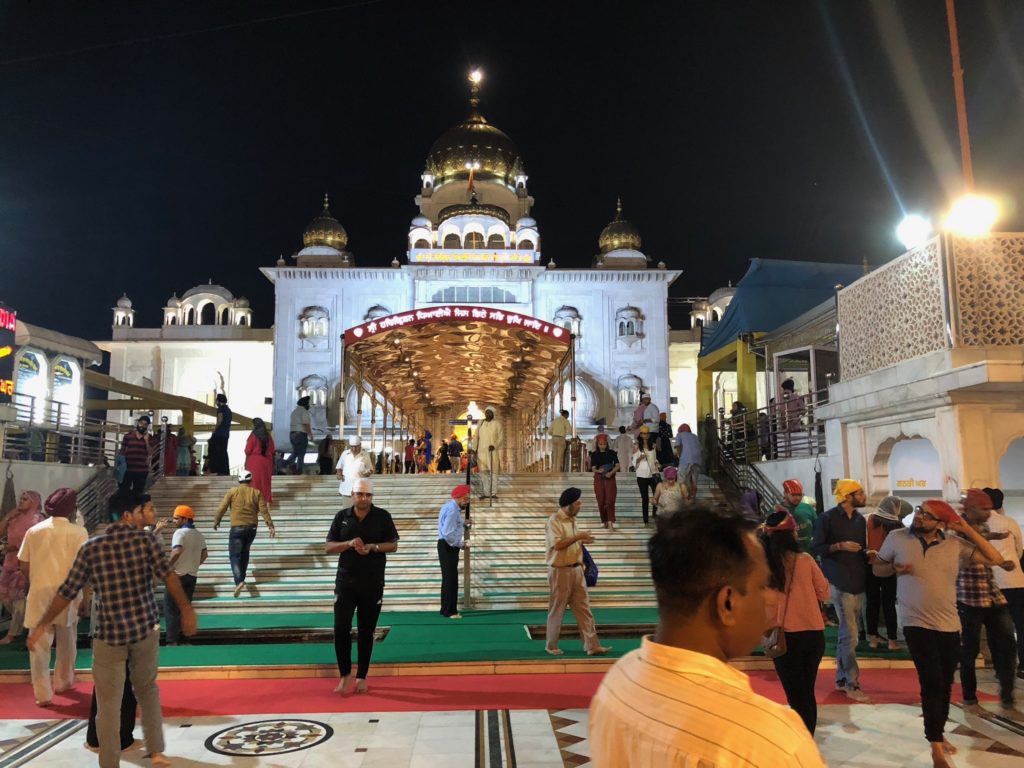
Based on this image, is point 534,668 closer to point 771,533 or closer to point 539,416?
point 771,533

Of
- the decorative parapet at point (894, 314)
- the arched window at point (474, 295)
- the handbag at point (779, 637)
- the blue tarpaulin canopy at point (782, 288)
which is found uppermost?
the arched window at point (474, 295)

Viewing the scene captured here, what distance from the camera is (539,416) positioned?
24703mm

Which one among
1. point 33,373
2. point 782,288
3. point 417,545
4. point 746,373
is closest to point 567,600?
point 417,545

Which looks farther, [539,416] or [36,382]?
[539,416]

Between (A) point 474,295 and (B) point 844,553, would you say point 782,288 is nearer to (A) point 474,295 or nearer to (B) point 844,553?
(B) point 844,553

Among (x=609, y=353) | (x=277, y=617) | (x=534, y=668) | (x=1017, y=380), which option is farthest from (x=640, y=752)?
(x=609, y=353)

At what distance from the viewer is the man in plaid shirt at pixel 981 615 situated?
5715 mm

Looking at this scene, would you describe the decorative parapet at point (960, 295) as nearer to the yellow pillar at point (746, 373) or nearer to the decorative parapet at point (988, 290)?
the decorative parapet at point (988, 290)

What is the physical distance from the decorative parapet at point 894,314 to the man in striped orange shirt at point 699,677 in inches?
303

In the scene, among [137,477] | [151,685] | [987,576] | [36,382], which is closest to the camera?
[151,685]

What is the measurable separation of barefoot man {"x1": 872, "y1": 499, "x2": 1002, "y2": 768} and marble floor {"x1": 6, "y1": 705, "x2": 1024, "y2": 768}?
1.20 feet

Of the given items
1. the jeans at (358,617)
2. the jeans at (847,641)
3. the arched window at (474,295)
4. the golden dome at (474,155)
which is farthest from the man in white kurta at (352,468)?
the golden dome at (474,155)

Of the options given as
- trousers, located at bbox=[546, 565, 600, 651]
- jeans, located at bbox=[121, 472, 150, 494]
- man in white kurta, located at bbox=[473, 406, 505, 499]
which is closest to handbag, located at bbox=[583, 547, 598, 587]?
trousers, located at bbox=[546, 565, 600, 651]

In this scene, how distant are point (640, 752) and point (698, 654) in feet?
0.68
